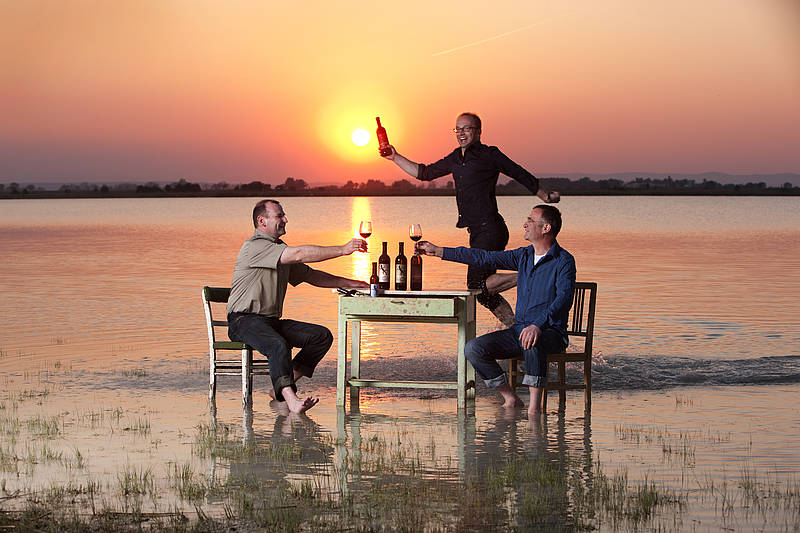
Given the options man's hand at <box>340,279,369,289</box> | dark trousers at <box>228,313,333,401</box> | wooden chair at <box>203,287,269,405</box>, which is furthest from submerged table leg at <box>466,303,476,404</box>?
wooden chair at <box>203,287,269,405</box>

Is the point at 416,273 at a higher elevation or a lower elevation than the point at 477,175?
lower

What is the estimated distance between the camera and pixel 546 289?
7.92m

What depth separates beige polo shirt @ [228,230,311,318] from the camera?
8156 mm

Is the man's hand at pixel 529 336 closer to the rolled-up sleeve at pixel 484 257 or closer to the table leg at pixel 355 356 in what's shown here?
the rolled-up sleeve at pixel 484 257

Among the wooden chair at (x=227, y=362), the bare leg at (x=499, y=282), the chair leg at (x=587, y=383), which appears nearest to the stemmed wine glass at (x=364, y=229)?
the wooden chair at (x=227, y=362)

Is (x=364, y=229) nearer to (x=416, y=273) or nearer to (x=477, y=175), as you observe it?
(x=416, y=273)

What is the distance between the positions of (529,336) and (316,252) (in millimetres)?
1480

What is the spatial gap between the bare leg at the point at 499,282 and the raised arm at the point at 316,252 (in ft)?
6.17

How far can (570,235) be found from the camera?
3884 centimetres

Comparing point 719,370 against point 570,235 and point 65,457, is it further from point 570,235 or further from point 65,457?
point 570,235

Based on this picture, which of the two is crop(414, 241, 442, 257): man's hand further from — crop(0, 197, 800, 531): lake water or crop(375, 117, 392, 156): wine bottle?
crop(375, 117, 392, 156): wine bottle

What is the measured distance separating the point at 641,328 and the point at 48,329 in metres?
6.43

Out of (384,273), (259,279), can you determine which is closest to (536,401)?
(384,273)

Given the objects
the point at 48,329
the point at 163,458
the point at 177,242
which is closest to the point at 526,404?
the point at 163,458
